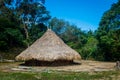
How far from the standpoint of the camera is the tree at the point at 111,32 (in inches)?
1094

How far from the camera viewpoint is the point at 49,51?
20.1 meters

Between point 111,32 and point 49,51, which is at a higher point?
point 111,32

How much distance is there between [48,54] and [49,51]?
31cm

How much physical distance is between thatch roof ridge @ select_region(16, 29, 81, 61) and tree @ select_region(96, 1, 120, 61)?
25.3 feet

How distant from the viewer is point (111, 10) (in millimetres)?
29172

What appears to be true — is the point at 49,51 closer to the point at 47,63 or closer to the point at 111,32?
the point at 47,63

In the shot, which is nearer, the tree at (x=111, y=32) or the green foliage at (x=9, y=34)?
the tree at (x=111, y=32)

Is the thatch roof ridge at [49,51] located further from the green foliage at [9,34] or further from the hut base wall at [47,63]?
the green foliage at [9,34]

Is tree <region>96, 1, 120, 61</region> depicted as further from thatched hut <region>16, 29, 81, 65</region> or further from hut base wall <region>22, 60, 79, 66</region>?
hut base wall <region>22, 60, 79, 66</region>

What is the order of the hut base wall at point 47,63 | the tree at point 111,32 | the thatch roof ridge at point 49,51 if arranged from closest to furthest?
the thatch roof ridge at point 49,51 < the hut base wall at point 47,63 < the tree at point 111,32

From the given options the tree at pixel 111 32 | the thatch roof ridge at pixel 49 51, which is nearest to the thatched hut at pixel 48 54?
the thatch roof ridge at pixel 49 51

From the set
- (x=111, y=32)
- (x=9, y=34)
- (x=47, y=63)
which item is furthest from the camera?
(x=9, y=34)

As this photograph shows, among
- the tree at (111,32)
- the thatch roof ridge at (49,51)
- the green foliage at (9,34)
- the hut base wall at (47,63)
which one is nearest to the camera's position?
the thatch roof ridge at (49,51)

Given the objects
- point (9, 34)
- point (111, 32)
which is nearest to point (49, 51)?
point (111, 32)
